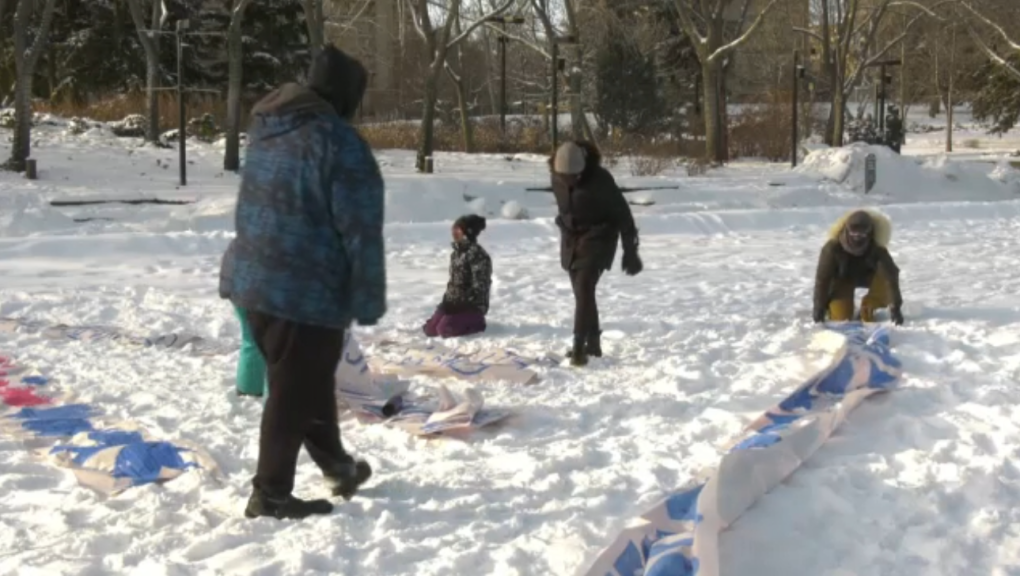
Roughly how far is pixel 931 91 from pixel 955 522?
2340 inches

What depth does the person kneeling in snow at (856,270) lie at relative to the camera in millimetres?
7957

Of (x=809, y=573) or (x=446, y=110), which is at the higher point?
(x=446, y=110)

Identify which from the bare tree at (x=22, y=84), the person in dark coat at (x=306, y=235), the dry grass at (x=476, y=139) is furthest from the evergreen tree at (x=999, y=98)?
the person in dark coat at (x=306, y=235)

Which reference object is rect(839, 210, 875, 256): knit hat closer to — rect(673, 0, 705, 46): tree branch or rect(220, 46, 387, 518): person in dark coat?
rect(220, 46, 387, 518): person in dark coat

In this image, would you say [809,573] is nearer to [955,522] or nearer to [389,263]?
[955,522]

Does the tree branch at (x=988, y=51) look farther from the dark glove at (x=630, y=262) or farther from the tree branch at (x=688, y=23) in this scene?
the dark glove at (x=630, y=262)

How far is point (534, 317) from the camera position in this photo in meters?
8.89

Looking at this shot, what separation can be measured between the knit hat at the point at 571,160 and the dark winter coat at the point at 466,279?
4.34 ft

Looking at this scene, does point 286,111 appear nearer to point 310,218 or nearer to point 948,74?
point 310,218

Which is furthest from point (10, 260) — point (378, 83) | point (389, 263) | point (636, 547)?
point (378, 83)

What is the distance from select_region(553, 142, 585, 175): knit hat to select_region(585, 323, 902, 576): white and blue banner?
1863 millimetres

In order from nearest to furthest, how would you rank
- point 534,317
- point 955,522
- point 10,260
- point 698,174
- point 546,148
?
point 955,522 < point 534,317 < point 10,260 < point 698,174 < point 546,148

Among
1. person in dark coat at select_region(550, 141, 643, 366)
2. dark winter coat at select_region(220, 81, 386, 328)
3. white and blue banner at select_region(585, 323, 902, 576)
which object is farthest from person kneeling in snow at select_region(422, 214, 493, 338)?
dark winter coat at select_region(220, 81, 386, 328)

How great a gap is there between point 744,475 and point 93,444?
279cm
